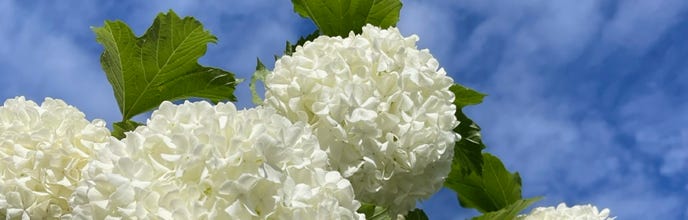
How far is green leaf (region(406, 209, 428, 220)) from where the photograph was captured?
252 cm

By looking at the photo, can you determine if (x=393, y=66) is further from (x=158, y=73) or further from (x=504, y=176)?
(x=504, y=176)

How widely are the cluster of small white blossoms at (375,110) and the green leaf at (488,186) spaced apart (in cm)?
84

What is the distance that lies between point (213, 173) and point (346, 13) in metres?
1.12

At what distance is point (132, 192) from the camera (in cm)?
167

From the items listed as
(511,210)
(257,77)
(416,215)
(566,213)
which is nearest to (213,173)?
(257,77)

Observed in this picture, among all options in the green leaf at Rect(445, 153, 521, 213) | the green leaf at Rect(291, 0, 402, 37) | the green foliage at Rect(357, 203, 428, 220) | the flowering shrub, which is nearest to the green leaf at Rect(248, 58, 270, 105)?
the flowering shrub

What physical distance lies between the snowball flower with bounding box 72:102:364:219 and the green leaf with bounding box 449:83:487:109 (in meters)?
0.93

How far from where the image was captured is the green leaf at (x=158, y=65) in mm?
2568

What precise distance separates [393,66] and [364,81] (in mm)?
98

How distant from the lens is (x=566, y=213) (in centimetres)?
298

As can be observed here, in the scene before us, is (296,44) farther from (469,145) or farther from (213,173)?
(213,173)

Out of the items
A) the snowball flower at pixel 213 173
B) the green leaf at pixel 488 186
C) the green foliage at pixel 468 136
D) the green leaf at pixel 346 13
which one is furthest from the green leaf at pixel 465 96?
the snowball flower at pixel 213 173

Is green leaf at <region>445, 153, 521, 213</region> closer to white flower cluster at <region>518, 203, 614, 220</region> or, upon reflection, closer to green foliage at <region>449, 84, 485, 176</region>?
white flower cluster at <region>518, 203, 614, 220</region>

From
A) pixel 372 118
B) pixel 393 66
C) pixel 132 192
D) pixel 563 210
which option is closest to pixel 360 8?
pixel 393 66
